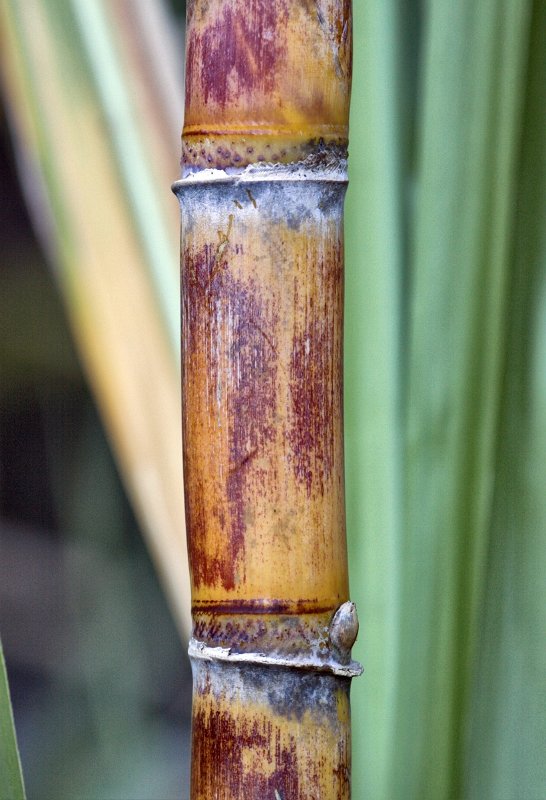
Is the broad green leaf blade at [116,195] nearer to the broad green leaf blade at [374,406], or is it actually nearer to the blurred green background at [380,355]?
the blurred green background at [380,355]

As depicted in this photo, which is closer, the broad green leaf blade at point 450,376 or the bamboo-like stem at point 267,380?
the bamboo-like stem at point 267,380

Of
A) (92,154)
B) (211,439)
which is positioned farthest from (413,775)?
(92,154)

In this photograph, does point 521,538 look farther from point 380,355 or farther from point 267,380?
point 267,380

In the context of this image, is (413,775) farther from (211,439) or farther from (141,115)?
(141,115)

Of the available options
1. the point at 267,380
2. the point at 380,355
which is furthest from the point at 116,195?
the point at 267,380

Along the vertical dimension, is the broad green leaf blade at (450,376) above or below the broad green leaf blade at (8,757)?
above

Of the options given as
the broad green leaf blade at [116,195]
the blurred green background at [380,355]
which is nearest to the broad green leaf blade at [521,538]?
A: the blurred green background at [380,355]
